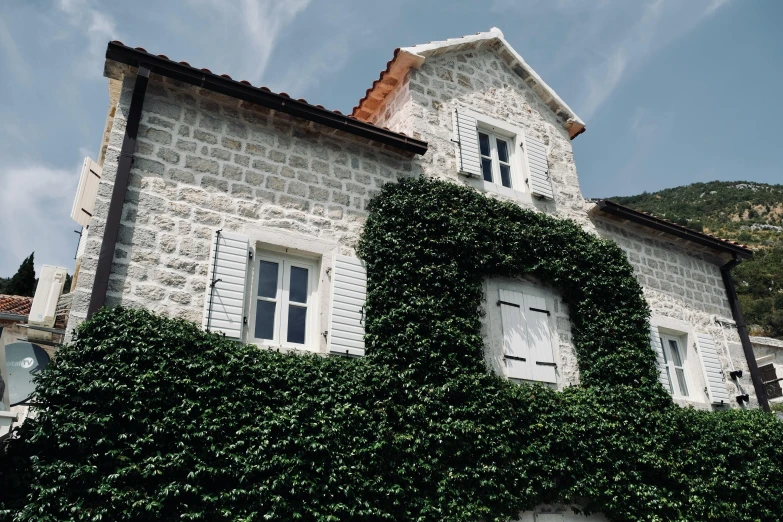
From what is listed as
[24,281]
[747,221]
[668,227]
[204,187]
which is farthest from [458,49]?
[747,221]

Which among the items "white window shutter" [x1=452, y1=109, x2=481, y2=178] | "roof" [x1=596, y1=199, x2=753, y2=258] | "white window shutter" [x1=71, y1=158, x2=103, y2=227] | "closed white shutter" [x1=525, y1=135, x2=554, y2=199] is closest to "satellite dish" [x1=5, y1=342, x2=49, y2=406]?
"white window shutter" [x1=71, y1=158, x2=103, y2=227]

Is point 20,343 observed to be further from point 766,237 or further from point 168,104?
point 766,237

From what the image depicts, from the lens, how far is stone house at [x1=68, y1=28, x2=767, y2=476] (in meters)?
6.62

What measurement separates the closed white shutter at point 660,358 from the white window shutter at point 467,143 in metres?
3.96

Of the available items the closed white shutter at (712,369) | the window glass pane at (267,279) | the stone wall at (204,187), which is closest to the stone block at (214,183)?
the stone wall at (204,187)

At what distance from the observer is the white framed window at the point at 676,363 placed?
9.99 m

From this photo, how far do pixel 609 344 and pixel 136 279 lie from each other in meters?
6.63

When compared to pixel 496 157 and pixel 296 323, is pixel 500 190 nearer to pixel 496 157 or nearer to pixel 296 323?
pixel 496 157

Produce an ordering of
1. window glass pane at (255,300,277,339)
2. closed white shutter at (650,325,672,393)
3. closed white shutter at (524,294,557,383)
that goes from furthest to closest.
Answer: closed white shutter at (650,325,672,393), closed white shutter at (524,294,557,383), window glass pane at (255,300,277,339)

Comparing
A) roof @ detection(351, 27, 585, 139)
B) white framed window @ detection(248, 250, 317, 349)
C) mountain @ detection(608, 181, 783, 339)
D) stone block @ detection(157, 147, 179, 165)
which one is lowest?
white framed window @ detection(248, 250, 317, 349)

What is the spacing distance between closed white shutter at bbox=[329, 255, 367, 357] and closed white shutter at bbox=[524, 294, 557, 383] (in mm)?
2690

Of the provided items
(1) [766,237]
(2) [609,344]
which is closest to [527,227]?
(2) [609,344]

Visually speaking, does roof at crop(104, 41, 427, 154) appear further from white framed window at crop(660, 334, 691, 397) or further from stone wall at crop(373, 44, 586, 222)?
white framed window at crop(660, 334, 691, 397)

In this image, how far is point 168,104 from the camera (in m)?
7.31
